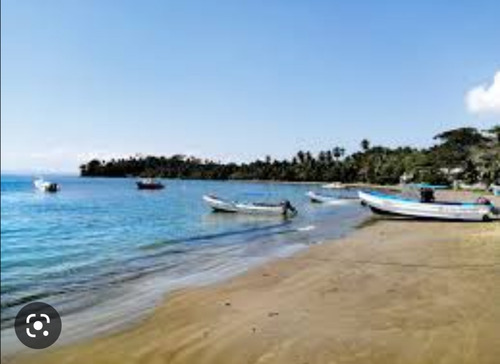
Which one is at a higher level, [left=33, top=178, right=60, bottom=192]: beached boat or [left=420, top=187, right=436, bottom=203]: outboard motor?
[left=420, top=187, right=436, bottom=203]: outboard motor

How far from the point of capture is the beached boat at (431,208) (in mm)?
36084

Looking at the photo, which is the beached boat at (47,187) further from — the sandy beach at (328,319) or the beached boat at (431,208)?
the sandy beach at (328,319)

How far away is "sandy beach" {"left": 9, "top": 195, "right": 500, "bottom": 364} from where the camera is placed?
8.99 m

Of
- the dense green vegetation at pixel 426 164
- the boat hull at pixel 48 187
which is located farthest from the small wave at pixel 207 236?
the boat hull at pixel 48 187

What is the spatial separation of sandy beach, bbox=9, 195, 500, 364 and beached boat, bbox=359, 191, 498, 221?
1839cm

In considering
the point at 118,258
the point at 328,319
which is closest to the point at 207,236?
the point at 118,258

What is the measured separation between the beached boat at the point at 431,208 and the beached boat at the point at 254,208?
854 centimetres

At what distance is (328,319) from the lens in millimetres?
11016

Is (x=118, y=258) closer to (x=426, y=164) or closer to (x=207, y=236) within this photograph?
(x=207, y=236)

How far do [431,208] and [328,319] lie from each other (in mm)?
28668

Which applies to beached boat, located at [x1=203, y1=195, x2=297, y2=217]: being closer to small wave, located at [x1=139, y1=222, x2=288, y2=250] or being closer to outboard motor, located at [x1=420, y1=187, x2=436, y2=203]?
small wave, located at [x1=139, y1=222, x2=288, y2=250]

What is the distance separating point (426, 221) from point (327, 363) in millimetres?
31275

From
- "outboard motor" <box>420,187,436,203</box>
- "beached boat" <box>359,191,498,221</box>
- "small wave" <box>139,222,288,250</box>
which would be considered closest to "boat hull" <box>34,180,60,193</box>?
"small wave" <box>139,222,288,250</box>

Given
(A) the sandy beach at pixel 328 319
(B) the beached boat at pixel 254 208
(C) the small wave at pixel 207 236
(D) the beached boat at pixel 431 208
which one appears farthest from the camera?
(B) the beached boat at pixel 254 208
